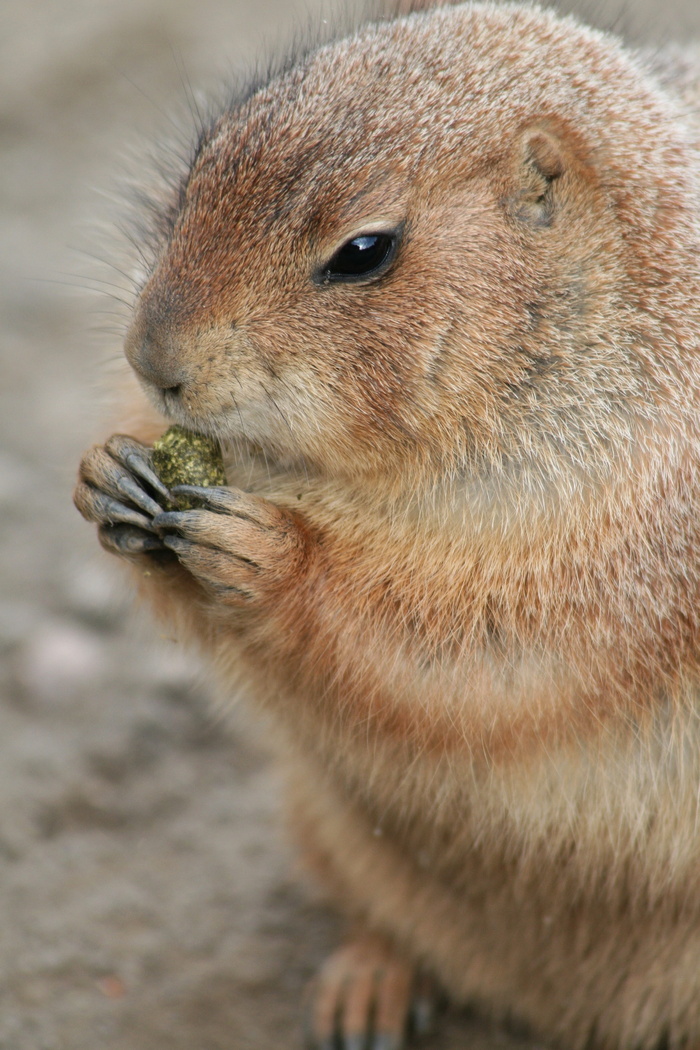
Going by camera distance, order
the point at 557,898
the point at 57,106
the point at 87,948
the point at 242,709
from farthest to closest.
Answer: the point at 57,106, the point at 87,948, the point at 242,709, the point at 557,898

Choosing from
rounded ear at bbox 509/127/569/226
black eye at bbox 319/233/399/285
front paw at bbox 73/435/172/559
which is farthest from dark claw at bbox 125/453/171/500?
rounded ear at bbox 509/127/569/226

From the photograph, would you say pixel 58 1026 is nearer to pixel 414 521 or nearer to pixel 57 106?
pixel 414 521

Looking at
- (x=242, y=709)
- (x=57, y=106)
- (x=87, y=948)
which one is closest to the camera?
(x=242, y=709)

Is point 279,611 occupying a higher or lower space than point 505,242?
lower

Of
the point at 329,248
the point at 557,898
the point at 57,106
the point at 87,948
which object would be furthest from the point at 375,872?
the point at 57,106

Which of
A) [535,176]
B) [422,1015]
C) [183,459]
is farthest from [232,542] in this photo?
[422,1015]

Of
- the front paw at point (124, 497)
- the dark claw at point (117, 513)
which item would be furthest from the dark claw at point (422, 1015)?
the dark claw at point (117, 513)

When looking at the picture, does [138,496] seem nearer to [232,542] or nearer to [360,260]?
[232,542]
